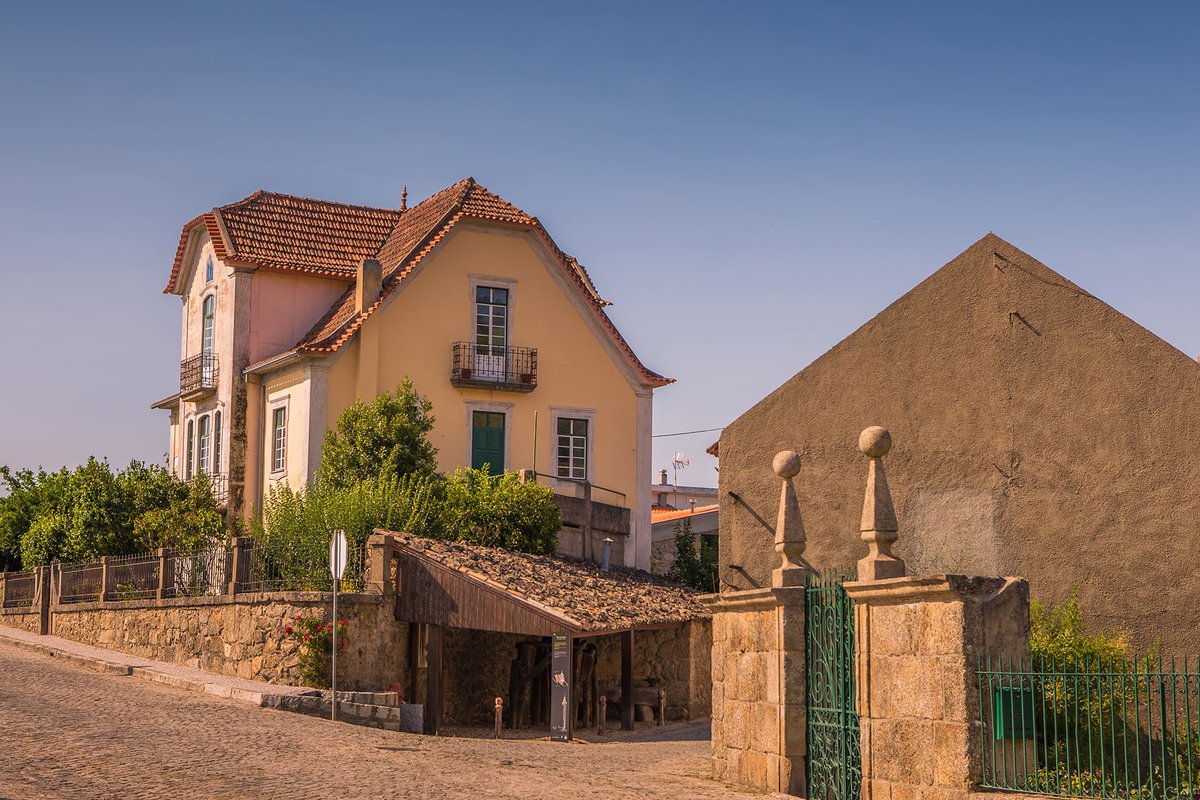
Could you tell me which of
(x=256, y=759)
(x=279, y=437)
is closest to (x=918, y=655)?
(x=256, y=759)

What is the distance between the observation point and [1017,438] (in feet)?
63.5

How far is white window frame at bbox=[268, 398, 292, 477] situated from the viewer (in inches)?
1307

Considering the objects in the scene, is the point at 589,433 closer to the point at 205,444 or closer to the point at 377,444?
the point at 377,444

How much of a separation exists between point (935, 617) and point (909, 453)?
7.67 metres

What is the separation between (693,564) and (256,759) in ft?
68.7

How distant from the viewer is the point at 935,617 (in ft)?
41.4

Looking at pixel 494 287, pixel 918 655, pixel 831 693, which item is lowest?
pixel 831 693

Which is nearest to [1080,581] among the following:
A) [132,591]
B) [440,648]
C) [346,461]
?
[440,648]

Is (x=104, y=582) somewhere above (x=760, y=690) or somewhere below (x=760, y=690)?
above

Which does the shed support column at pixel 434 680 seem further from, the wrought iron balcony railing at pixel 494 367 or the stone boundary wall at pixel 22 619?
the stone boundary wall at pixel 22 619

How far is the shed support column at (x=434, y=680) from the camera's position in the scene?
77.8 feet

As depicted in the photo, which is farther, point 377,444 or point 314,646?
point 377,444

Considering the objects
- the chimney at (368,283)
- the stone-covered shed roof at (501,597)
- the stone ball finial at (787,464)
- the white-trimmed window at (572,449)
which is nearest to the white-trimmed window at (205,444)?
the chimney at (368,283)

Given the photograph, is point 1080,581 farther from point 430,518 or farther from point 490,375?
point 490,375
